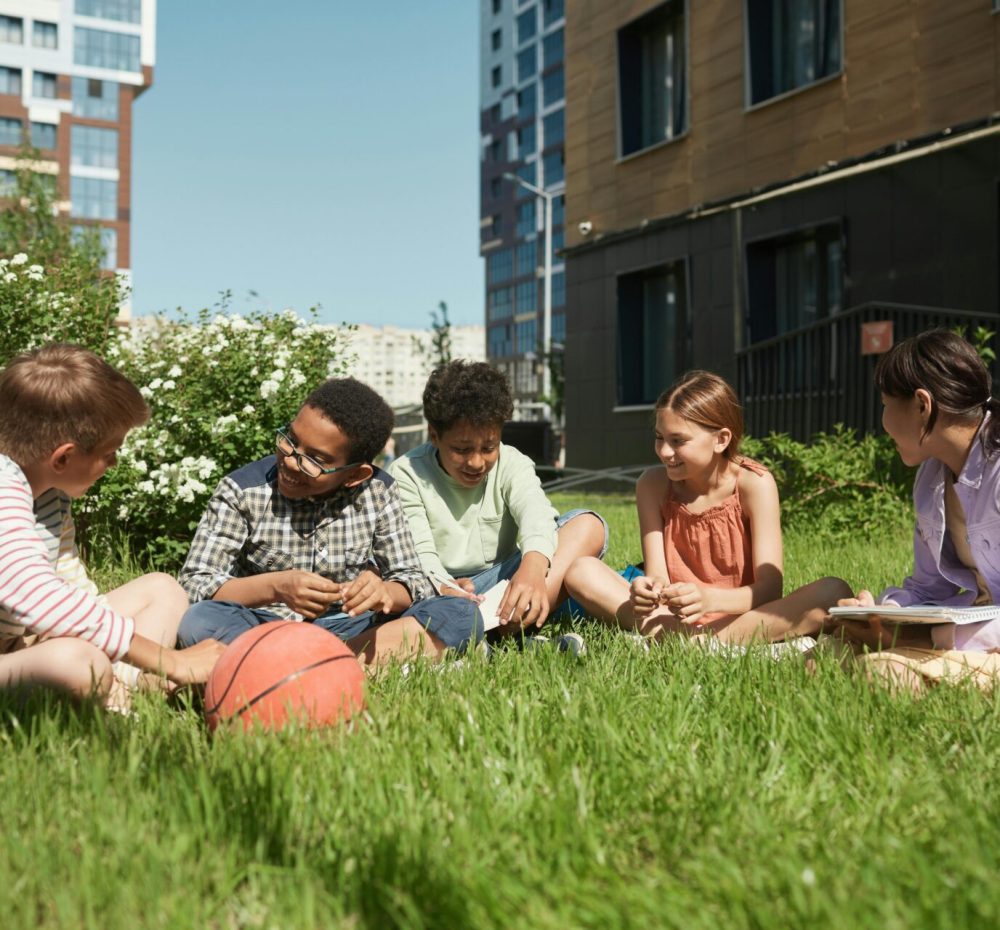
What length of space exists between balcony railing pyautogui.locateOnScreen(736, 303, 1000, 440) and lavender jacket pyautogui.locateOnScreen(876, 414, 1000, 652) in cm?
646

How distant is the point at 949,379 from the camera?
12.7 ft

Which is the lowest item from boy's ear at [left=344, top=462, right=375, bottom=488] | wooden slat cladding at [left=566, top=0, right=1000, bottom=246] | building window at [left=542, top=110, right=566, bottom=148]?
boy's ear at [left=344, top=462, right=375, bottom=488]

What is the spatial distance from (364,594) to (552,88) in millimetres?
80345

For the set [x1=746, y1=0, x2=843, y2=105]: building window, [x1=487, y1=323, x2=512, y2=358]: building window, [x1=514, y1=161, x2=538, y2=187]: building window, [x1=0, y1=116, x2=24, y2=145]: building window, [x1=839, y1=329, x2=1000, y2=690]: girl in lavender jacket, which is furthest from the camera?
[x1=487, y1=323, x2=512, y2=358]: building window

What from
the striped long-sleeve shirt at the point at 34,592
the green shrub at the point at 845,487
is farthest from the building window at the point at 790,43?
the striped long-sleeve shirt at the point at 34,592

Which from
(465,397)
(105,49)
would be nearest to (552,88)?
(105,49)

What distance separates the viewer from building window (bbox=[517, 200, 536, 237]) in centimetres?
8850

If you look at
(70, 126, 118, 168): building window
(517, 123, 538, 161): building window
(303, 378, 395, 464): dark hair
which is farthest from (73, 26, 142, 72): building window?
(303, 378, 395, 464): dark hair

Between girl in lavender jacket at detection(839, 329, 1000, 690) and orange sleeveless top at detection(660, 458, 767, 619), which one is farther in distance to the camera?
orange sleeveless top at detection(660, 458, 767, 619)

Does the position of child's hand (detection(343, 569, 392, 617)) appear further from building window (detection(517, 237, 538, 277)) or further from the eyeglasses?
building window (detection(517, 237, 538, 277))

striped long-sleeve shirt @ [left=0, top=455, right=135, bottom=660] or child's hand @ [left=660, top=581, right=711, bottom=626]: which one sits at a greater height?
striped long-sleeve shirt @ [left=0, top=455, right=135, bottom=660]

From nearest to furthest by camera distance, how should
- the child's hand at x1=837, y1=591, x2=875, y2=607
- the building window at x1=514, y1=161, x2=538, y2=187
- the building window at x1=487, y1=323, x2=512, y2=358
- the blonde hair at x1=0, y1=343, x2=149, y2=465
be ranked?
the blonde hair at x1=0, y1=343, x2=149, y2=465
the child's hand at x1=837, y1=591, x2=875, y2=607
the building window at x1=514, y1=161, x2=538, y2=187
the building window at x1=487, y1=323, x2=512, y2=358

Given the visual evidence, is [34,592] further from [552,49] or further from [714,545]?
[552,49]

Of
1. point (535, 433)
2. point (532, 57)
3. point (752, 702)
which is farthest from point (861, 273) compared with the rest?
point (532, 57)
